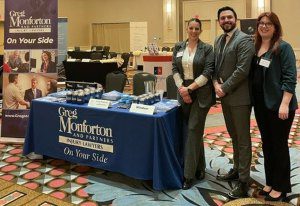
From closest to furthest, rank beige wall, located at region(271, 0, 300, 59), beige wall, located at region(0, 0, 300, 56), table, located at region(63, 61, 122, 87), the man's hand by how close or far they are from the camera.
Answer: the man's hand → table, located at region(63, 61, 122, 87) → beige wall, located at region(271, 0, 300, 59) → beige wall, located at region(0, 0, 300, 56)

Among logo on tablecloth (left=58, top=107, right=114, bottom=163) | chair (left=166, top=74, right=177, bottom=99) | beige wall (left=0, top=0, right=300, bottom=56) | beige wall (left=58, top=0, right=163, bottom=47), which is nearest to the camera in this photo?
logo on tablecloth (left=58, top=107, right=114, bottom=163)

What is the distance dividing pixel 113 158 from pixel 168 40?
11.8m

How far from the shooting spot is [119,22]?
15.5m

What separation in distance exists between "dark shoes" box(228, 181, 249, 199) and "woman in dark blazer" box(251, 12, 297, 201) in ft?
0.69

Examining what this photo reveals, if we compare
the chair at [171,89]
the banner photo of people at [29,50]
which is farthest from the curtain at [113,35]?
the chair at [171,89]

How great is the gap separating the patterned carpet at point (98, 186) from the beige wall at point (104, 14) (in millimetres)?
11602

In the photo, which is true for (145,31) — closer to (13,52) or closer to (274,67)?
(13,52)

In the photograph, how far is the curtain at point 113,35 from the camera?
15.5 m

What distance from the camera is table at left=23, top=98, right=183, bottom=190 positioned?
2666 mm

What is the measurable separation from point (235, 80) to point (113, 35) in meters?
14.0

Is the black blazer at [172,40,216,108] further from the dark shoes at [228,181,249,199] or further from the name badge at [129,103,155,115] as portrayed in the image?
the dark shoes at [228,181,249,199]

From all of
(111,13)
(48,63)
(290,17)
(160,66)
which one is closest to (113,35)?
(111,13)

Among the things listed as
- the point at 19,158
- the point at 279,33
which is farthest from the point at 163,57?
A: the point at 279,33

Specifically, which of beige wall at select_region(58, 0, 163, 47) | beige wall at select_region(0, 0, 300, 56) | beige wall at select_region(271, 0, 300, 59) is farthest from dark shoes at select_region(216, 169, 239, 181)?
beige wall at select_region(58, 0, 163, 47)
